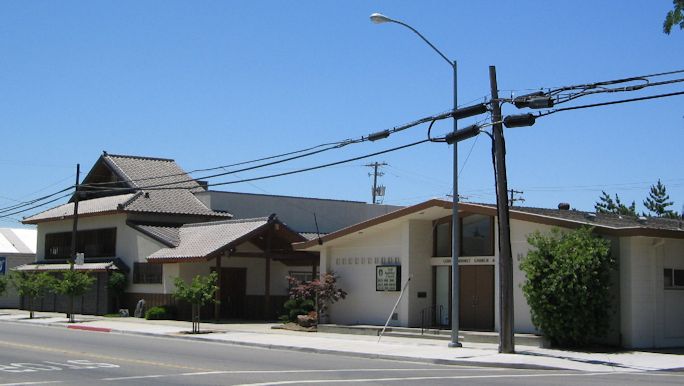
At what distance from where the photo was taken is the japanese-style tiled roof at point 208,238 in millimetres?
38812

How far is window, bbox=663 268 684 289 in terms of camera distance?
1012 inches

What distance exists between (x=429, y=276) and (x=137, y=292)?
18791mm

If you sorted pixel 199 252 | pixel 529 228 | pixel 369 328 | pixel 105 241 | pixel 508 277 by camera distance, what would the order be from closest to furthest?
pixel 508 277
pixel 529 228
pixel 369 328
pixel 199 252
pixel 105 241

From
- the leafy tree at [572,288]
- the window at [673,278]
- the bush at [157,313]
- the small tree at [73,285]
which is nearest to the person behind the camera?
the leafy tree at [572,288]

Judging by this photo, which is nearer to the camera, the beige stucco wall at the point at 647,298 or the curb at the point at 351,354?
the curb at the point at 351,354

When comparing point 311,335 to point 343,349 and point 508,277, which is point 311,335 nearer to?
point 343,349

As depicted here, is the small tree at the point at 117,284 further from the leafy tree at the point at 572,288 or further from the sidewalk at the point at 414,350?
the leafy tree at the point at 572,288

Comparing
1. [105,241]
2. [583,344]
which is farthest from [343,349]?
[105,241]

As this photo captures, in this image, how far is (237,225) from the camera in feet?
135

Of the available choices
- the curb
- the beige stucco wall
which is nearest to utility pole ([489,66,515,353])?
the curb

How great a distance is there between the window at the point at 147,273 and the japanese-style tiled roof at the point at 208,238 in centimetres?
83

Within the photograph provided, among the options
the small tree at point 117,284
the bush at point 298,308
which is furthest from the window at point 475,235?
the small tree at point 117,284

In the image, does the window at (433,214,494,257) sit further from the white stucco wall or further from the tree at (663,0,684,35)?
the tree at (663,0,684,35)

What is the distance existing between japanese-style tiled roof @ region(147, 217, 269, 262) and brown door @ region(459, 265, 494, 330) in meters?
13.0
